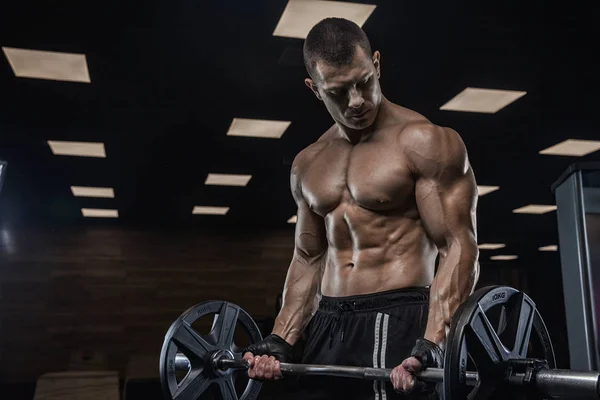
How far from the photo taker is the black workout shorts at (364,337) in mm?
1721

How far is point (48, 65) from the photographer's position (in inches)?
164

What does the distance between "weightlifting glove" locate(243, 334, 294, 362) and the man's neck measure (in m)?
0.66

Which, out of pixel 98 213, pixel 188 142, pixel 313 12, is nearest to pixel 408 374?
pixel 313 12

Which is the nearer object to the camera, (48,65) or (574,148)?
(48,65)

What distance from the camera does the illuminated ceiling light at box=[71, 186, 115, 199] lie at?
7543mm

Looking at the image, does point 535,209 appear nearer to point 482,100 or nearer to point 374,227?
point 482,100

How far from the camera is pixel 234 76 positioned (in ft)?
14.6

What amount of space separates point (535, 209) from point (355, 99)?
307 inches

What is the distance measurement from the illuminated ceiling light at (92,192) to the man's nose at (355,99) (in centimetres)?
623

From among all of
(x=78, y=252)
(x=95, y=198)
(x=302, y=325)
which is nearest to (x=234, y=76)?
(x=302, y=325)

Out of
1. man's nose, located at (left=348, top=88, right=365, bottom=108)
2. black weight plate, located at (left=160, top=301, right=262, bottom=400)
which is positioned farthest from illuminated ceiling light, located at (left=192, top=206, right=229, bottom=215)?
man's nose, located at (left=348, top=88, right=365, bottom=108)

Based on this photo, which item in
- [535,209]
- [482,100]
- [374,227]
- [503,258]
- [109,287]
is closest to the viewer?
[374,227]

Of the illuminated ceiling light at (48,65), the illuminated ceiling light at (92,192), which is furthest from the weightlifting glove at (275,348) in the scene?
the illuminated ceiling light at (92,192)

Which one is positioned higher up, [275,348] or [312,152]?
[312,152]
